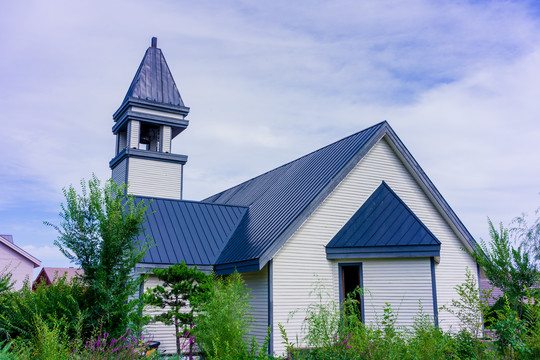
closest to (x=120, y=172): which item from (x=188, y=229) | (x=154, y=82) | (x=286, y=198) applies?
(x=154, y=82)

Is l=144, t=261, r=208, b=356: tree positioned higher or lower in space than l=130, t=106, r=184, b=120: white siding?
lower

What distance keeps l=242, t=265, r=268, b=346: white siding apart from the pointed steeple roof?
13.3 meters

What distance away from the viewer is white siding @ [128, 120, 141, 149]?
23969 millimetres

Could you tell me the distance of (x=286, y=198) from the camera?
17.4 meters

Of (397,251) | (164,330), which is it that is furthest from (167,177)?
(397,251)

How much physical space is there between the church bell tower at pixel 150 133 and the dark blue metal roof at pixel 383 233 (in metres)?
11.4

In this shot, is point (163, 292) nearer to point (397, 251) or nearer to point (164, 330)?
point (164, 330)

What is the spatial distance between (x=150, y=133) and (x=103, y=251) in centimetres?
1676

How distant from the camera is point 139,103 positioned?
2416 cm

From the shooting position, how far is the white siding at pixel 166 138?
971 inches

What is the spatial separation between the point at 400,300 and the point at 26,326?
10.3 meters

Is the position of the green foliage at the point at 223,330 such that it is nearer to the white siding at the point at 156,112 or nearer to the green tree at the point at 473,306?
the green tree at the point at 473,306

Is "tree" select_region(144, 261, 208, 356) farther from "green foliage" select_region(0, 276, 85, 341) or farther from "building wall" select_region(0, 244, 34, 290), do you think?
"building wall" select_region(0, 244, 34, 290)

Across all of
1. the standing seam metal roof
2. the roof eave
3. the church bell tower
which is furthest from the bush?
the roof eave
